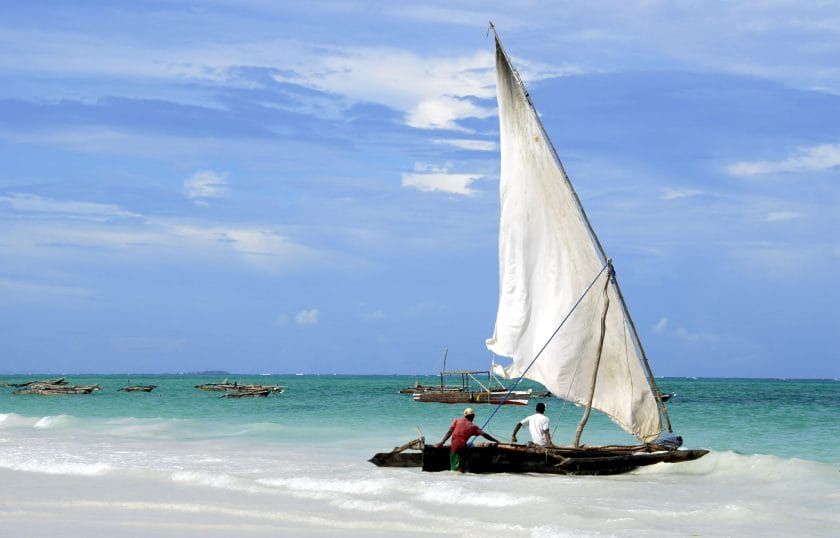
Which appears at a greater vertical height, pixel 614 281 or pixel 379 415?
pixel 614 281

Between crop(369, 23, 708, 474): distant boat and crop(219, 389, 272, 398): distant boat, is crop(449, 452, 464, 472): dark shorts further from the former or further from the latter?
crop(219, 389, 272, 398): distant boat

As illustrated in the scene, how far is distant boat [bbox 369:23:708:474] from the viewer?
18.0 metres

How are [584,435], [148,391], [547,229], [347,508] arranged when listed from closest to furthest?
[347,508] → [547,229] → [584,435] → [148,391]

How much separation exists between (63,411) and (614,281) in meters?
42.8

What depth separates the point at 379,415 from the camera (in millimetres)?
47688

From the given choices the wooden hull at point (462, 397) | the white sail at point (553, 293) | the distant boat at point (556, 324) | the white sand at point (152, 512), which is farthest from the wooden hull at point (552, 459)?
the wooden hull at point (462, 397)

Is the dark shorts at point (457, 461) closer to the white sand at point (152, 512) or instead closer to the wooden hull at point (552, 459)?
the wooden hull at point (552, 459)

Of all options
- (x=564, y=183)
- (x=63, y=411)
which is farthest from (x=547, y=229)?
(x=63, y=411)

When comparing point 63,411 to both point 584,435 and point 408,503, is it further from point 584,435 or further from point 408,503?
point 408,503

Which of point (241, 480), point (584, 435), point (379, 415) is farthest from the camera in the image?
point (379, 415)

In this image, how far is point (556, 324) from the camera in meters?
18.7

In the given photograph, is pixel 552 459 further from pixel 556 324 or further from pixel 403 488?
pixel 403 488

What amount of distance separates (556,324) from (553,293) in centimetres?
60

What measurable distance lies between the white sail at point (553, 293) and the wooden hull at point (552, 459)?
18.5 inches
